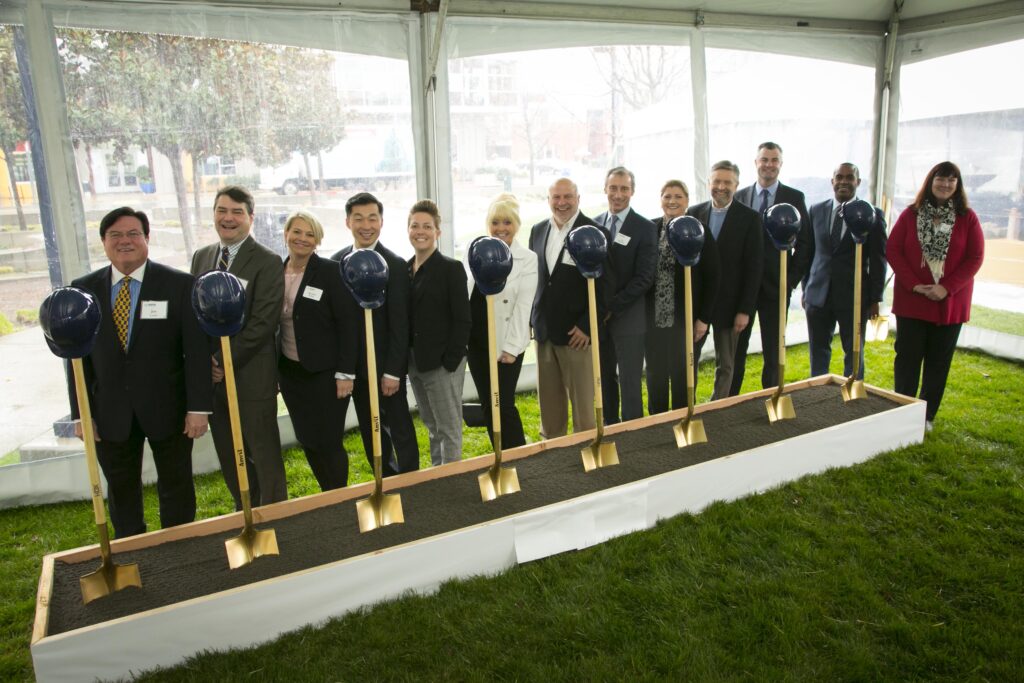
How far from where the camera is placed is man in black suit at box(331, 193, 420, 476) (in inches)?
126

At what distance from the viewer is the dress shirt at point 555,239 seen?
12.2ft

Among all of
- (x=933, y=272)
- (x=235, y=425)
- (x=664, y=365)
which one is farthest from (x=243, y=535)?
(x=933, y=272)

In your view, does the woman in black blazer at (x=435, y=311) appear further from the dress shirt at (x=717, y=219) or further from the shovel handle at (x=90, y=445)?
the dress shirt at (x=717, y=219)

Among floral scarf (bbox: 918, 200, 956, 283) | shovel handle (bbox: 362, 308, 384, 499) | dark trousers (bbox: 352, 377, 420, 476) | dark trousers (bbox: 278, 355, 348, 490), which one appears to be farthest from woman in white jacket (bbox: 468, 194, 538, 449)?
floral scarf (bbox: 918, 200, 956, 283)

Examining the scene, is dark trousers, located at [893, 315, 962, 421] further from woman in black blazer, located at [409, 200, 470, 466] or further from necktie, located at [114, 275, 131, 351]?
necktie, located at [114, 275, 131, 351]

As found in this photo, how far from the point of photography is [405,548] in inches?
101

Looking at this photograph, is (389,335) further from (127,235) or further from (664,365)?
(664,365)

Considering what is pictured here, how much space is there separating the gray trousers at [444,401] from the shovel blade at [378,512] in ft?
2.18

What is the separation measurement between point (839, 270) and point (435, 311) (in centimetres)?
277

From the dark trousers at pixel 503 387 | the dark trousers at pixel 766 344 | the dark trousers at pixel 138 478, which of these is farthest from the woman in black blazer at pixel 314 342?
the dark trousers at pixel 766 344

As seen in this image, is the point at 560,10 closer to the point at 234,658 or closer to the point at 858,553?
the point at 858,553

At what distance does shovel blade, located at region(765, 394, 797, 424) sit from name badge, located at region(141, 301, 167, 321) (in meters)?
2.96

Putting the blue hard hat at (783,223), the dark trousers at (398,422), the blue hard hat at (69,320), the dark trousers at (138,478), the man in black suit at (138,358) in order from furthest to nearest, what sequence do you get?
1. the blue hard hat at (783,223)
2. the dark trousers at (398,422)
3. the dark trousers at (138,478)
4. the man in black suit at (138,358)
5. the blue hard hat at (69,320)

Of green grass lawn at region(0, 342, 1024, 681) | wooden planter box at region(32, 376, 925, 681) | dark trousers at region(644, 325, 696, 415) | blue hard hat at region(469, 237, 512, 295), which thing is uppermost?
blue hard hat at region(469, 237, 512, 295)
